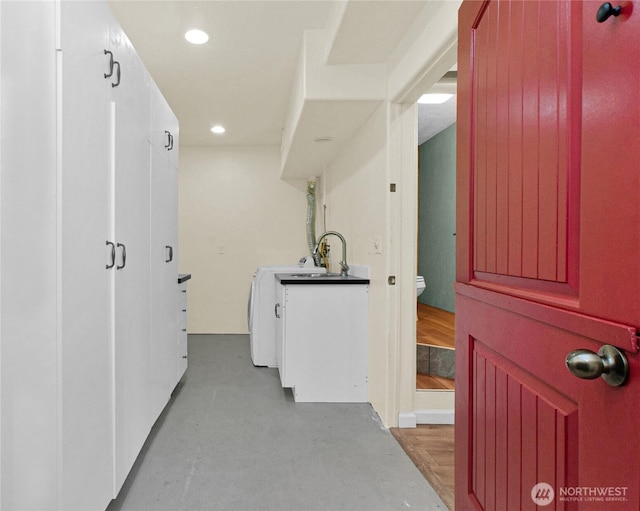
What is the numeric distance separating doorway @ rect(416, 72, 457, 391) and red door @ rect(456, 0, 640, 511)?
186 centimetres

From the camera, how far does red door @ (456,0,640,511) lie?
59cm

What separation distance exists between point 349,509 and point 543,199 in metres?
1.37

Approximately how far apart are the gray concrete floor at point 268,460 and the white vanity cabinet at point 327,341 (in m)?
0.11

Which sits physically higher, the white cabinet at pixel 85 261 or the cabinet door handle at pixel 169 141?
the cabinet door handle at pixel 169 141

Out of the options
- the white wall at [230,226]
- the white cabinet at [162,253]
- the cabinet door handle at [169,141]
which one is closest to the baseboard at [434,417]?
the white cabinet at [162,253]

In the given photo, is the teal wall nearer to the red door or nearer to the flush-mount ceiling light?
the flush-mount ceiling light

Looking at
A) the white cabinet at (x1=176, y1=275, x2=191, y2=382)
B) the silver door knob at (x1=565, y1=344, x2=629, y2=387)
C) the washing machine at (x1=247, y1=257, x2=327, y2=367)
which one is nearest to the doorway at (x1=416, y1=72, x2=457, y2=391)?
the washing machine at (x1=247, y1=257, x2=327, y2=367)

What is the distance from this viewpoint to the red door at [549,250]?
1.92ft

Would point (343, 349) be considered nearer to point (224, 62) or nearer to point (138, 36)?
point (224, 62)

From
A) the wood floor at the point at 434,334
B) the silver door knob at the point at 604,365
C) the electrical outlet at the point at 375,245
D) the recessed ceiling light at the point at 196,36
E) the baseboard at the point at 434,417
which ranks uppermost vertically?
the recessed ceiling light at the point at 196,36

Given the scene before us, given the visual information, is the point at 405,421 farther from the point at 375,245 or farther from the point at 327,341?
the point at 375,245

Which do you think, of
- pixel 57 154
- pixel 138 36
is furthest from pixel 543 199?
pixel 138 36

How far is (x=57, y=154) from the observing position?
105cm

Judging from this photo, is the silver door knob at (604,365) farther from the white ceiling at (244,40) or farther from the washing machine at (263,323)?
the washing machine at (263,323)
